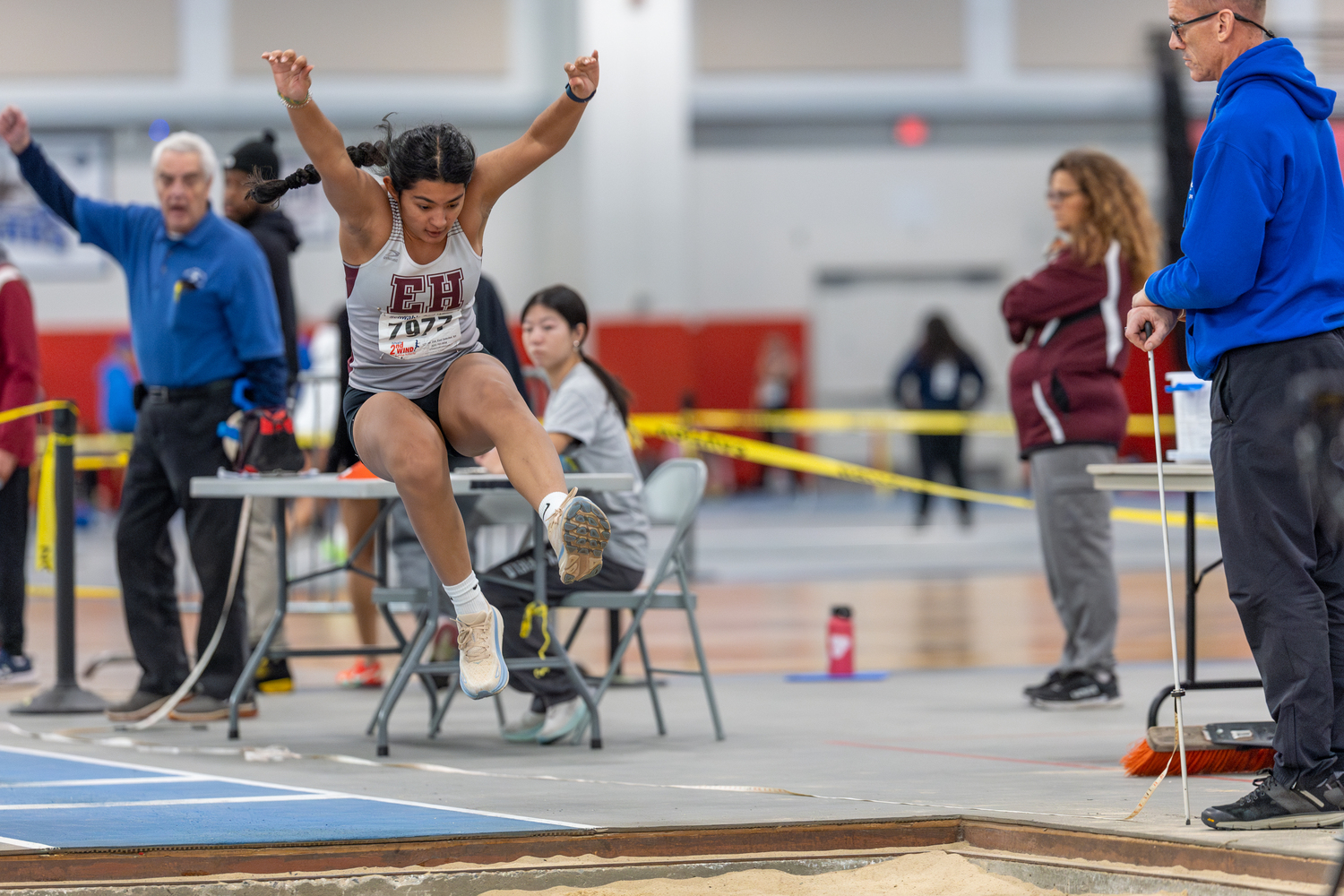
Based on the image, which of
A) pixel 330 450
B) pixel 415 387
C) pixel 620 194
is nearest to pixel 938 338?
pixel 620 194

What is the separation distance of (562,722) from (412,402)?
1476 mm

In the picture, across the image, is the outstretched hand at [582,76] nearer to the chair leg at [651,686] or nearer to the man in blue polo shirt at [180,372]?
the chair leg at [651,686]

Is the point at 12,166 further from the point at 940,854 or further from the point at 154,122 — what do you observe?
the point at 940,854

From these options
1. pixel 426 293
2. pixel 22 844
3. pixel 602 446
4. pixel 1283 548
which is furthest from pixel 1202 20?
pixel 22 844

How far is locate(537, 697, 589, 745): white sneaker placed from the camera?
16.7ft

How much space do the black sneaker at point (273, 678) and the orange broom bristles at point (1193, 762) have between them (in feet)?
11.8

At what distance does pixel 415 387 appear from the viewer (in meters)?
4.12

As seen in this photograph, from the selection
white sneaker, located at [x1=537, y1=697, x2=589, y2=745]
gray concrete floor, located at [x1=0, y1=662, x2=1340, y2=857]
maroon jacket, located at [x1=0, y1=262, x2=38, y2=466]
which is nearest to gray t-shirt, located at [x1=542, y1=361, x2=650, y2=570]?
white sneaker, located at [x1=537, y1=697, x2=589, y2=745]

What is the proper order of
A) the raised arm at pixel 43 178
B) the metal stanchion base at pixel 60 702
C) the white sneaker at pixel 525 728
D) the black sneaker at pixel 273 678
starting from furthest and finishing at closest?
1. the black sneaker at pixel 273 678
2. the metal stanchion base at pixel 60 702
3. the raised arm at pixel 43 178
4. the white sneaker at pixel 525 728

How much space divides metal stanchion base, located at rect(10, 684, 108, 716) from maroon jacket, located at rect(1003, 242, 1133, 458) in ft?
11.7

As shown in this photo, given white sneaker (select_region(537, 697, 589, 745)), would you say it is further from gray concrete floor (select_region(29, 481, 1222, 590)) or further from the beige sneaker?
gray concrete floor (select_region(29, 481, 1222, 590))

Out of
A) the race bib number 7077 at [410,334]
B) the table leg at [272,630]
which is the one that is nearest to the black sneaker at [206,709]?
the table leg at [272,630]

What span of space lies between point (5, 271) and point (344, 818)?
3993mm

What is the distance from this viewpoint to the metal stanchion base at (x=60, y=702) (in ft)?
19.1
